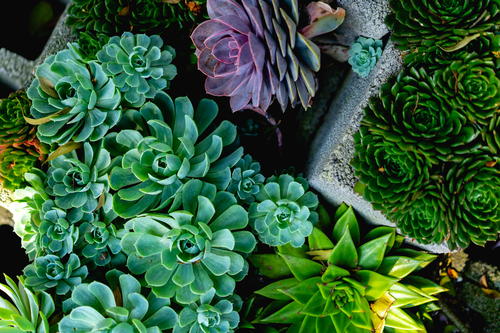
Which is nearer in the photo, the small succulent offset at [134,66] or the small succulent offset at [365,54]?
the small succulent offset at [134,66]

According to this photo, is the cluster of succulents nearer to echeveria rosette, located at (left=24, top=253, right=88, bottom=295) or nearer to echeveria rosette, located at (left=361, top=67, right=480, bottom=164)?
echeveria rosette, located at (left=361, top=67, right=480, bottom=164)

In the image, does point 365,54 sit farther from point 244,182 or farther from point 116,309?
point 116,309

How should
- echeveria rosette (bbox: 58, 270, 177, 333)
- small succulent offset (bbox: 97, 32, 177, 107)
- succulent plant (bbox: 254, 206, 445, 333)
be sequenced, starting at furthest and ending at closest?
succulent plant (bbox: 254, 206, 445, 333), small succulent offset (bbox: 97, 32, 177, 107), echeveria rosette (bbox: 58, 270, 177, 333)

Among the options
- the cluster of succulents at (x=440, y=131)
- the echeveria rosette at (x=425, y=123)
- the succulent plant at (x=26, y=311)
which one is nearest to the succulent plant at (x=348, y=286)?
the cluster of succulents at (x=440, y=131)

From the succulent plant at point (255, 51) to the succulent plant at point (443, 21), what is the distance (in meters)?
0.16

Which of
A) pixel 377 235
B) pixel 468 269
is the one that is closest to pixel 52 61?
pixel 377 235

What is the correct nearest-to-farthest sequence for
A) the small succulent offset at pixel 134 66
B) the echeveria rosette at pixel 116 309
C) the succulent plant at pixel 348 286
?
the echeveria rosette at pixel 116 309 → the small succulent offset at pixel 134 66 → the succulent plant at pixel 348 286

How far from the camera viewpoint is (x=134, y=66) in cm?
108

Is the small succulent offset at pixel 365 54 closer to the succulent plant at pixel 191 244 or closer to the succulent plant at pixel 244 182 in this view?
the succulent plant at pixel 244 182

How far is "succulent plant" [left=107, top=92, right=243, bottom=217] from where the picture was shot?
3.28 feet

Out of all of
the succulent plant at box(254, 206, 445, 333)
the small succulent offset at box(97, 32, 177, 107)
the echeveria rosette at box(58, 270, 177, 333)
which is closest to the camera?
the echeveria rosette at box(58, 270, 177, 333)

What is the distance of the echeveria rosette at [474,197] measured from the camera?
1.02 metres

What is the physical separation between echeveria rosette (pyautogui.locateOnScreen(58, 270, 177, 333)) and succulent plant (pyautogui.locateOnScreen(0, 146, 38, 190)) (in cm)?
39

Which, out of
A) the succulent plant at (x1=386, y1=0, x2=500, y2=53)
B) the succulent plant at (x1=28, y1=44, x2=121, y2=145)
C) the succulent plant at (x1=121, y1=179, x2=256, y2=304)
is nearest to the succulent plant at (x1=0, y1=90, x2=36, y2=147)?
the succulent plant at (x1=28, y1=44, x2=121, y2=145)
